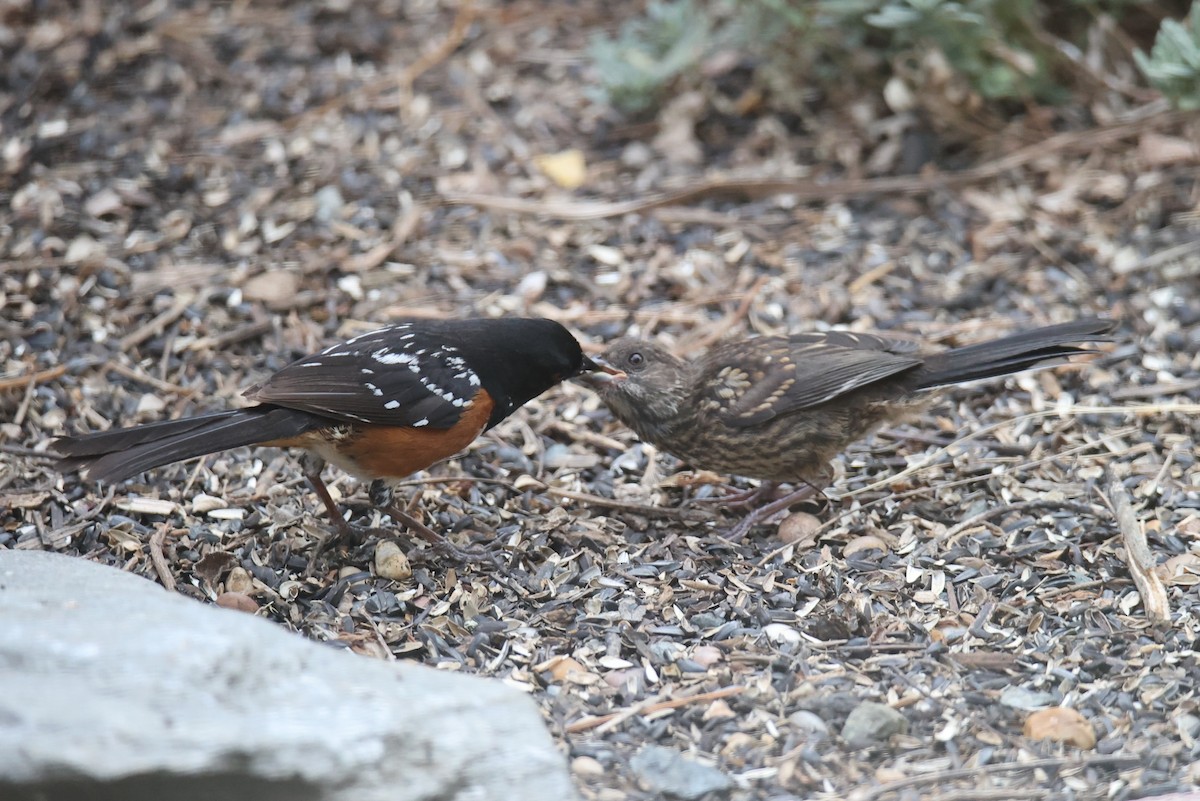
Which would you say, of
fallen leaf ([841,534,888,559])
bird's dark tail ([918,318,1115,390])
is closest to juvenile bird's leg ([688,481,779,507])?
fallen leaf ([841,534,888,559])

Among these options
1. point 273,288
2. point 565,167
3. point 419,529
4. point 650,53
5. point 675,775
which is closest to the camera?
point 675,775

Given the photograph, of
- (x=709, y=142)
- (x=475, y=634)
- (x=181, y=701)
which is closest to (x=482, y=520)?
(x=475, y=634)

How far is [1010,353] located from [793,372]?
0.77m

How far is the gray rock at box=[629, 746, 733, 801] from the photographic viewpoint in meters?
3.24

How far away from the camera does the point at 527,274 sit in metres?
5.97

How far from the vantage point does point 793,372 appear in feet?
15.2

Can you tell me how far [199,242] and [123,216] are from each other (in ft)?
1.38

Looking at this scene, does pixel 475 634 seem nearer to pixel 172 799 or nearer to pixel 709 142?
pixel 172 799

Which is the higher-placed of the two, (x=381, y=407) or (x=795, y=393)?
(x=381, y=407)

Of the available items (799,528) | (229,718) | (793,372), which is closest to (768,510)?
(799,528)

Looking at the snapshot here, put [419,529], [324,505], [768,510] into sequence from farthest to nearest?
[768,510]
[324,505]
[419,529]

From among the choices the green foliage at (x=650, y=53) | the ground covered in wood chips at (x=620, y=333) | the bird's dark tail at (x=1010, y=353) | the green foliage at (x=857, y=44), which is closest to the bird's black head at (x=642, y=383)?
the ground covered in wood chips at (x=620, y=333)

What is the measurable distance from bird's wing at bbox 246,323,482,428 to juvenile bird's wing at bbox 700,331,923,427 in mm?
948

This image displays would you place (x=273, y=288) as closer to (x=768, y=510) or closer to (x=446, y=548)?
(x=446, y=548)
